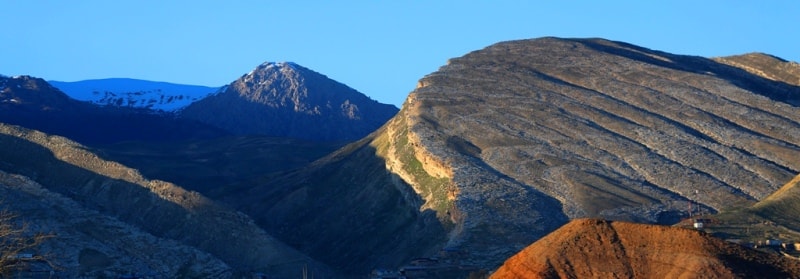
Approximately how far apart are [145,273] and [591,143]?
53.0m

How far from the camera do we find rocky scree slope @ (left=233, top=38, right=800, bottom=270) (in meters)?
110

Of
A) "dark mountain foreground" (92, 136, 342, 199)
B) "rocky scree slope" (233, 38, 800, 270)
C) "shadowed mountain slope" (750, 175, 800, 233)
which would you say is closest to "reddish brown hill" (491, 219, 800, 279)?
"rocky scree slope" (233, 38, 800, 270)

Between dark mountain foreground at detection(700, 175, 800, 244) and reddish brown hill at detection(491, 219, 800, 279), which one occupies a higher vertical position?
reddish brown hill at detection(491, 219, 800, 279)

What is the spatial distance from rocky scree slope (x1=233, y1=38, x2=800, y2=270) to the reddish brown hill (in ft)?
135

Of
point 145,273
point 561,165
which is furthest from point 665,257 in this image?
point 561,165

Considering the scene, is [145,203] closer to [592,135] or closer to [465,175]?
[465,175]

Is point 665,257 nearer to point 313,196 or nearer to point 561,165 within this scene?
point 561,165

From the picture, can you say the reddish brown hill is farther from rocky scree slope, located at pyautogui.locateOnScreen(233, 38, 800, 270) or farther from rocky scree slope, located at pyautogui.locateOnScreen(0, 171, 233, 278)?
rocky scree slope, located at pyautogui.locateOnScreen(233, 38, 800, 270)

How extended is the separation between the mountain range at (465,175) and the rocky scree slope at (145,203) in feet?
0.52

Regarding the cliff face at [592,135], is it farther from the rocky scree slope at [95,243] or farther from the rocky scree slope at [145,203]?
the rocky scree slope at [95,243]

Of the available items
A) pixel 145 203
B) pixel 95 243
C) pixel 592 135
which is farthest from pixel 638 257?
pixel 592 135

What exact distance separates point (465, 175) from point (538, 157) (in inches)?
441

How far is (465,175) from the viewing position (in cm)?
11525

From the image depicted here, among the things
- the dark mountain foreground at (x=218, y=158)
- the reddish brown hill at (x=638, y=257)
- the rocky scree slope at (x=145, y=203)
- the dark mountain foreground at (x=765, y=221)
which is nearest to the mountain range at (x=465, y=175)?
the rocky scree slope at (x=145, y=203)
